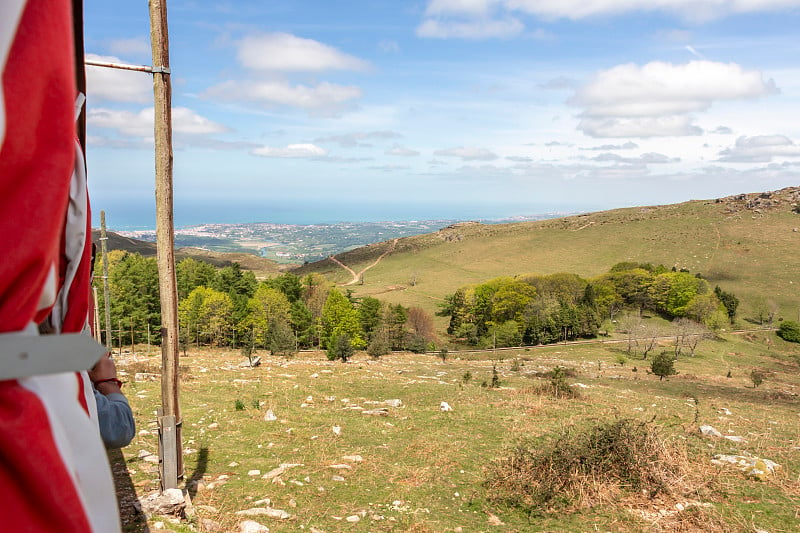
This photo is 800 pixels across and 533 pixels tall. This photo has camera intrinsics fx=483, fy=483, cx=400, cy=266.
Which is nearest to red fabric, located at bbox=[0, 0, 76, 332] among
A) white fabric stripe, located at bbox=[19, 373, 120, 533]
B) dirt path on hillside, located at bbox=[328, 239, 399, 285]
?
white fabric stripe, located at bbox=[19, 373, 120, 533]

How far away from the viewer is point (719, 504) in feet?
24.3

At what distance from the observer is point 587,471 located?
7922 millimetres

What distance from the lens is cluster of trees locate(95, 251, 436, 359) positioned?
4797 centimetres

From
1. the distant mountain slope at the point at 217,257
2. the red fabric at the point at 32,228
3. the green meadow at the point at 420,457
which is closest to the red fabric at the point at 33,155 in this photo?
the red fabric at the point at 32,228

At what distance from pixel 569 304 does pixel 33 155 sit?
67.0 m

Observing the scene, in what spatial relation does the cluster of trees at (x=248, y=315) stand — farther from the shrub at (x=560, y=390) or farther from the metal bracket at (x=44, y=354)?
the metal bracket at (x=44, y=354)

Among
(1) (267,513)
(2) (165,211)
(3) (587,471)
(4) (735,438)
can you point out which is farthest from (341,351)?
(2) (165,211)

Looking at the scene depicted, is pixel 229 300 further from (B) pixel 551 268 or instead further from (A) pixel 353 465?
(B) pixel 551 268

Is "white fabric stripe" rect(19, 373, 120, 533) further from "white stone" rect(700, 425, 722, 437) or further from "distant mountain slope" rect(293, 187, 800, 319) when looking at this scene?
"distant mountain slope" rect(293, 187, 800, 319)

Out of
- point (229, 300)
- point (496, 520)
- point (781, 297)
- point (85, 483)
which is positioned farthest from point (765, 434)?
point (781, 297)

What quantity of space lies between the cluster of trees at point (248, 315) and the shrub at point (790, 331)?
43638 mm

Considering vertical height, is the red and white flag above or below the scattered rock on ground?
above

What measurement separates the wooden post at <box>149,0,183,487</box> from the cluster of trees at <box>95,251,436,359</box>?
112 feet

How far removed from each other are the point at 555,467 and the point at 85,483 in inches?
321
